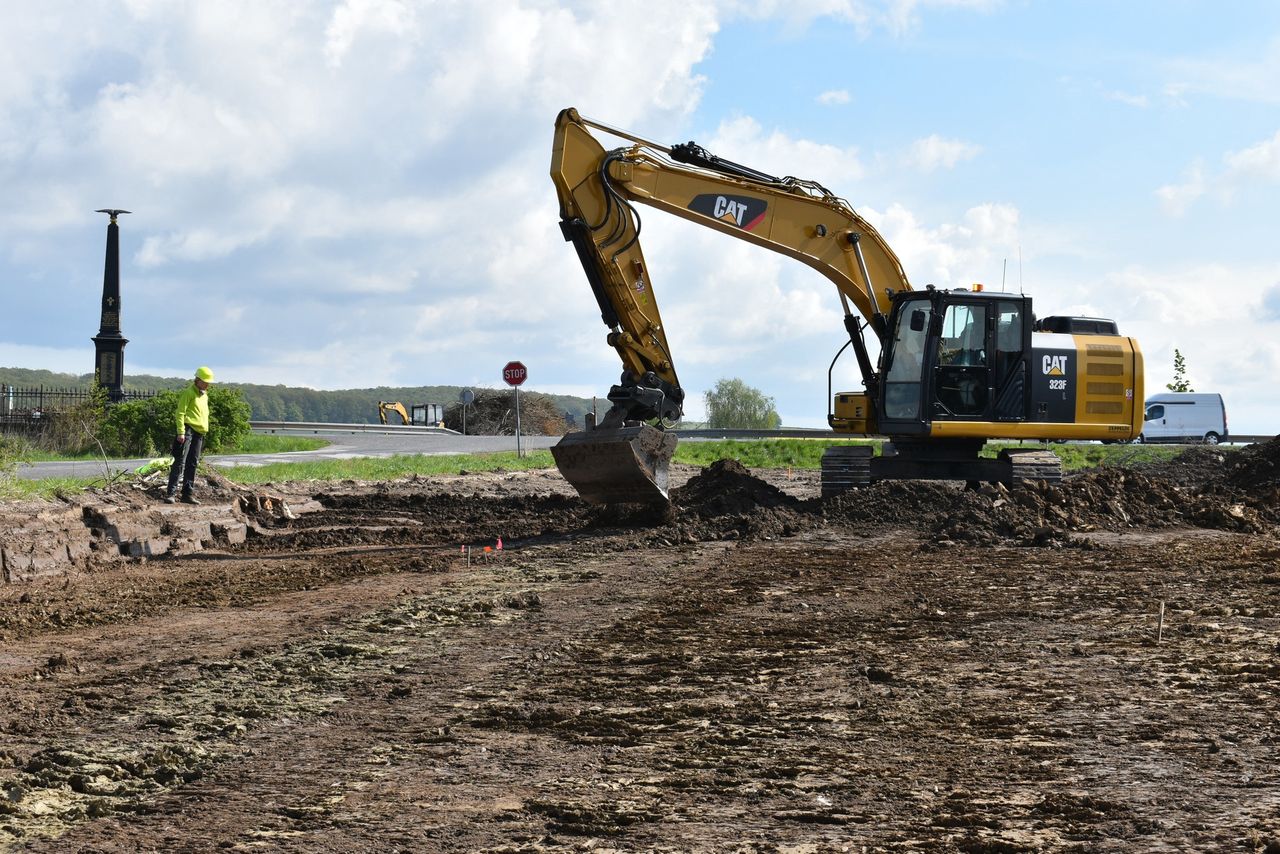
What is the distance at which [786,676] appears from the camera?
6695mm

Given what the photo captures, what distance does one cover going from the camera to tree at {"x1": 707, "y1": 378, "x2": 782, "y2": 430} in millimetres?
52219

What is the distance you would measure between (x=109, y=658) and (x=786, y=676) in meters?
4.26

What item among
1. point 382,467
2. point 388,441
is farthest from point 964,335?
point 388,441

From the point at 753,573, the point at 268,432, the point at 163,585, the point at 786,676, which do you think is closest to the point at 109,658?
the point at 163,585

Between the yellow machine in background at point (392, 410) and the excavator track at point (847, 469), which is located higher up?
the yellow machine in background at point (392, 410)

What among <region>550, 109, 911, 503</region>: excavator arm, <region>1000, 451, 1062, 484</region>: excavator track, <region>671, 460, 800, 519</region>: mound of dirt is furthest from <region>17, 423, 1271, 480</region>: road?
<region>1000, 451, 1062, 484</region>: excavator track

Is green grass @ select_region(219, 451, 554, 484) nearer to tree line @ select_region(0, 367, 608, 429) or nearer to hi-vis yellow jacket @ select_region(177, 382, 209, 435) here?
hi-vis yellow jacket @ select_region(177, 382, 209, 435)

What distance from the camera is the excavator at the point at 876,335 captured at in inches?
580

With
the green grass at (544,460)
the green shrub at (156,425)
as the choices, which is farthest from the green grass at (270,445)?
the green shrub at (156,425)

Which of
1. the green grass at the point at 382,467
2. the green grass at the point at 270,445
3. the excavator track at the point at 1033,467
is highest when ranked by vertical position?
the excavator track at the point at 1033,467

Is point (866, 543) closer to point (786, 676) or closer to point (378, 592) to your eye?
point (378, 592)

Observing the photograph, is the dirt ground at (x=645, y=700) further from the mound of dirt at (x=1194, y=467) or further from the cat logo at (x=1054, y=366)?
the mound of dirt at (x=1194, y=467)

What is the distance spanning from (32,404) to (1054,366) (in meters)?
37.9

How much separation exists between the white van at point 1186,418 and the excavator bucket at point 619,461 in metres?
32.1
